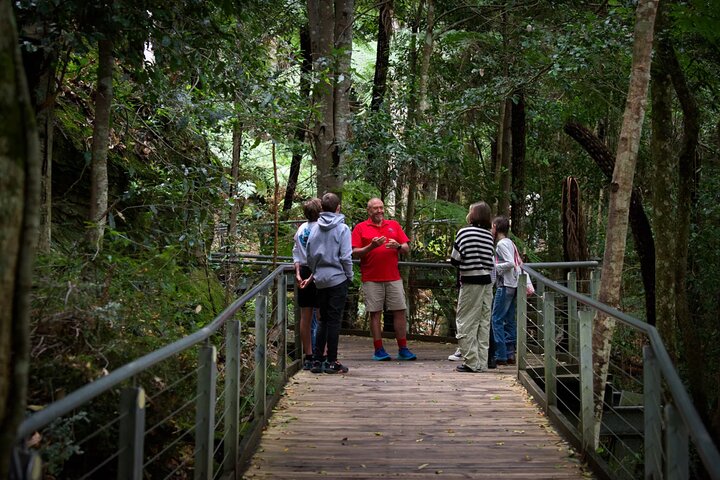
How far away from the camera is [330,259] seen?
352 inches

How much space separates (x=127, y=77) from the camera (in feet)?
36.5

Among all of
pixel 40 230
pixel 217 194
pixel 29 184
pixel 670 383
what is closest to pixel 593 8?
pixel 217 194

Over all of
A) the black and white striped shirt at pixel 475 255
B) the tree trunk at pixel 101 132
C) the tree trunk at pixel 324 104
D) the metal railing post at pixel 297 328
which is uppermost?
the tree trunk at pixel 324 104

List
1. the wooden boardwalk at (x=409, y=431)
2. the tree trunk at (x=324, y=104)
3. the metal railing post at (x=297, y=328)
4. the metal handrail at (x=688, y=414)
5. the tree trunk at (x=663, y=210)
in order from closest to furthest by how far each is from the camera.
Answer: the metal handrail at (x=688, y=414), the wooden boardwalk at (x=409, y=431), the tree trunk at (x=663, y=210), the metal railing post at (x=297, y=328), the tree trunk at (x=324, y=104)

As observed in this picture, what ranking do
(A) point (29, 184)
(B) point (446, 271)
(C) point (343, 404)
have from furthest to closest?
1. (B) point (446, 271)
2. (C) point (343, 404)
3. (A) point (29, 184)

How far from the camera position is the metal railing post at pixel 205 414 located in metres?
4.57

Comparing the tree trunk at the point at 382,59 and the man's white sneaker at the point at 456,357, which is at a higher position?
the tree trunk at the point at 382,59

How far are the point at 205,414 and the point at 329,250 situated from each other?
14.6 feet

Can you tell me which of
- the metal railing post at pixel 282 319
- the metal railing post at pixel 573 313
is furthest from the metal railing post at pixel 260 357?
the metal railing post at pixel 573 313

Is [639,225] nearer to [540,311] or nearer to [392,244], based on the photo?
[540,311]

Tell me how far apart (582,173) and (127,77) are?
11.3m

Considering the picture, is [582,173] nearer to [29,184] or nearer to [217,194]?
[217,194]

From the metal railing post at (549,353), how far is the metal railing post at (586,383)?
1142 mm

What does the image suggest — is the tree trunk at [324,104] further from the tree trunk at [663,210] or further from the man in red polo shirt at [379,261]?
the tree trunk at [663,210]
